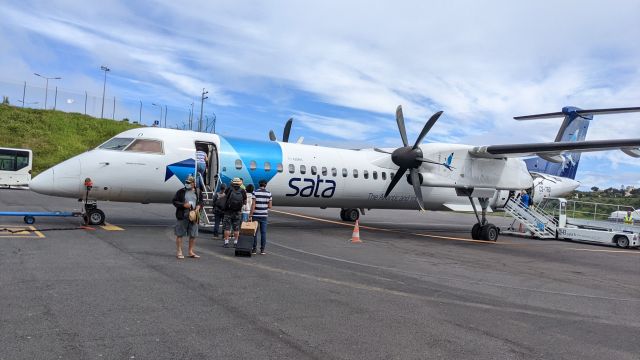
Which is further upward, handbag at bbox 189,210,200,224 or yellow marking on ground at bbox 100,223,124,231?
handbag at bbox 189,210,200,224

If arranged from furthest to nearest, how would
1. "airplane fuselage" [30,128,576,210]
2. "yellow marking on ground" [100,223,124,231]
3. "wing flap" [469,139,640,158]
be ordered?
"wing flap" [469,139,640,158]
"airplane fuselage" [30,128,576,210]
"yellow marking on ground" [100,223,124,231]

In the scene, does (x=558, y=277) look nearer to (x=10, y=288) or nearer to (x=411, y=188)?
(x=411, y=188)

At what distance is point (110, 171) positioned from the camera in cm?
1391

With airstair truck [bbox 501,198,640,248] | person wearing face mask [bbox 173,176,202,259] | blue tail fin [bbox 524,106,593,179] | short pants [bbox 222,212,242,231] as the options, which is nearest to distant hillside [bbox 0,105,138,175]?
short pants [bbox 222,212,242,231]

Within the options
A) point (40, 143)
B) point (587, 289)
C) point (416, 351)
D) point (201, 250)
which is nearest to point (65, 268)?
point (201, 250)

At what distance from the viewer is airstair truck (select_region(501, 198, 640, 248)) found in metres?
20.6

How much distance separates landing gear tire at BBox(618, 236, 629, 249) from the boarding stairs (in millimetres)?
2633

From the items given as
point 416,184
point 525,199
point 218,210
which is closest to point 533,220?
point 525,199

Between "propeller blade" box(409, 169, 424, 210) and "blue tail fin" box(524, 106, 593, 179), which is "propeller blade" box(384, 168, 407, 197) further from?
"blue tail fin" box(524, 106, 593, 179)

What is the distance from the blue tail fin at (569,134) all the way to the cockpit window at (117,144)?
19566mm

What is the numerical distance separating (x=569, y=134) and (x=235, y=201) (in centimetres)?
1992

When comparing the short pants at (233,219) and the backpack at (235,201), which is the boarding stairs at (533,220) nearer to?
the short pants at (233,219)

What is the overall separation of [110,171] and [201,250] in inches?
185

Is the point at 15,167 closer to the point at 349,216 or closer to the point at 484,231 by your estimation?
the point at 349,216
